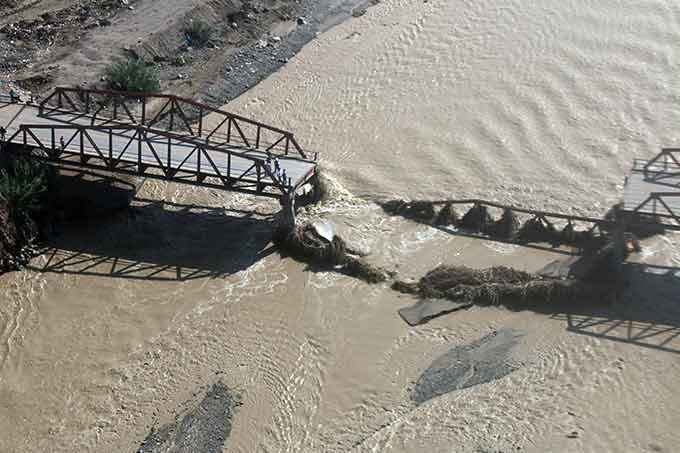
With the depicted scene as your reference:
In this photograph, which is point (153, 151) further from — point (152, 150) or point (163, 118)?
point (163, 118)

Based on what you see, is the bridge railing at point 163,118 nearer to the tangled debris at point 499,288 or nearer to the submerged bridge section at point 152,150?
the submerged bridge section at point 152,150

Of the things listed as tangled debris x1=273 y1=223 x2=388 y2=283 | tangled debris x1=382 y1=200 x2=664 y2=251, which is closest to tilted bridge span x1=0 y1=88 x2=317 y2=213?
tangled debris x1=273 y1=223 x2=388 y2=283

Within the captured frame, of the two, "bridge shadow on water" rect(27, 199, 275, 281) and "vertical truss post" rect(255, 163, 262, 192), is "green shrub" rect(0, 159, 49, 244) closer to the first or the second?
"bridge shadow on water" rect(27, 199, 275, 281)

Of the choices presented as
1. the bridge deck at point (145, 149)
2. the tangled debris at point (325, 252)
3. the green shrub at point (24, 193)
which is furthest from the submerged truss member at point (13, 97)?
the tangled debris at point (325, 252)

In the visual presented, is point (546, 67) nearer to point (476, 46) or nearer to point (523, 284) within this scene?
point (476, 46)

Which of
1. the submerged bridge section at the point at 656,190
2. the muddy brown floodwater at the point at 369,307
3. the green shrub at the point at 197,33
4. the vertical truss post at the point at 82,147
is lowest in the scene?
the muddy brown floodwater at the point at 369,307
